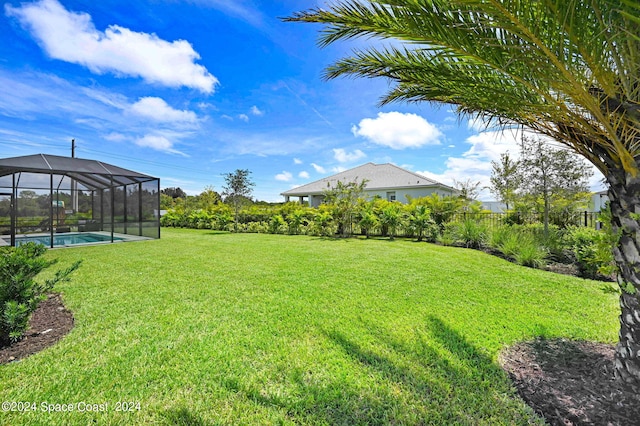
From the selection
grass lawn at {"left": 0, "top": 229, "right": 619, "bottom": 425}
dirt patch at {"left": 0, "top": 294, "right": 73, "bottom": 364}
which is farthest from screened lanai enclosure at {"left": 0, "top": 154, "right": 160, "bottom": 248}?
dirt patch at {"left": 0, "top": 294, "right": 73, "bottom": 364}

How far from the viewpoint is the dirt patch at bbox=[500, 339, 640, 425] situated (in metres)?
1.98

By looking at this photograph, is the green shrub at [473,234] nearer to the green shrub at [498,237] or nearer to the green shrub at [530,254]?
the green shrub at [498,237]

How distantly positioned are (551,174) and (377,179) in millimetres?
17562

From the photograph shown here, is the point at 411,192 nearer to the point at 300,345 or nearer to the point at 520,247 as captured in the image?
the point at 520,247

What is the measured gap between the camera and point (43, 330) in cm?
347

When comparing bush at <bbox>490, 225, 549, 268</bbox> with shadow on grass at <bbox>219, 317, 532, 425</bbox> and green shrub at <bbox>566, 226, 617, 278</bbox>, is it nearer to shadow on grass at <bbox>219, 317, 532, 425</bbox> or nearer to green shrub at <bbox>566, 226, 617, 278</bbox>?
green shrub at <bbox>566, 226, 617, 278</bbox>

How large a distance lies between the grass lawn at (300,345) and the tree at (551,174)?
451 centimetres

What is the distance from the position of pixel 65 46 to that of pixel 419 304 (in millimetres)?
11883

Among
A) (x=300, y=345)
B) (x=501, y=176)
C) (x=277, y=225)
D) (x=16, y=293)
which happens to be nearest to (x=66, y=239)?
(x=277, y=225)

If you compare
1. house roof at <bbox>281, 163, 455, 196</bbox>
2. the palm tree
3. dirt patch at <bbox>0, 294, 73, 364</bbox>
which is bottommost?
dirt patch at <bbox>0, 294, 73, 364</bbox>

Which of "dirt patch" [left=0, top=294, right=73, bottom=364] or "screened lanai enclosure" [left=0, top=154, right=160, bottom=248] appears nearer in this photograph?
"dirt patch" [left=0, top=294, right=73, bottom=364]

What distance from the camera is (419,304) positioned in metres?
4.35

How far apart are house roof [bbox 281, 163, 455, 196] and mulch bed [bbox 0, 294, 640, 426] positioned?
18332 mm

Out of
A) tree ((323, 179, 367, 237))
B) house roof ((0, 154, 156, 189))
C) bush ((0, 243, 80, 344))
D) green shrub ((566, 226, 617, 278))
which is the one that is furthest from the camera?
tree ((323, 179, 367, 237))
